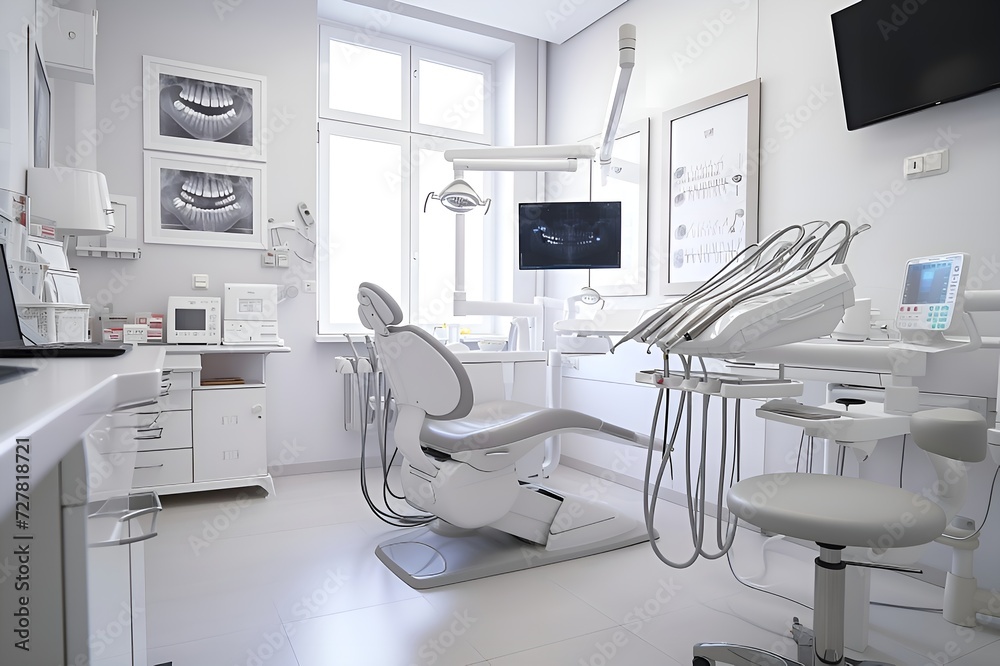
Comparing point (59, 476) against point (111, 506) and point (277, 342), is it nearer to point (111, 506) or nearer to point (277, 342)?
point (111, 506)

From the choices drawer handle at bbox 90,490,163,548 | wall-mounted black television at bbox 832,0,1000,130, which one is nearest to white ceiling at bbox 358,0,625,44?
wall-mounted black television at bbox 832,0,1000,130

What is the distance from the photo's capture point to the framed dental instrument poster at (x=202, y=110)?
12.7ft

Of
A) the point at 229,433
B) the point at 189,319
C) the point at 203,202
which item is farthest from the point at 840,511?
the point at 203,202

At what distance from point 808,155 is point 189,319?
3.53m

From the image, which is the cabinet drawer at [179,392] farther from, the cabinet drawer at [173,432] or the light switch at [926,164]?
the light switch at [926,164]

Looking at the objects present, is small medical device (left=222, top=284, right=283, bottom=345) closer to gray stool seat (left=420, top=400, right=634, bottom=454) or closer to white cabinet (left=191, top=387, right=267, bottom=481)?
white cabinet (left=191, top=387, right=267, bottom=481)

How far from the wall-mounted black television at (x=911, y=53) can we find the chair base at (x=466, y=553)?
216 cm

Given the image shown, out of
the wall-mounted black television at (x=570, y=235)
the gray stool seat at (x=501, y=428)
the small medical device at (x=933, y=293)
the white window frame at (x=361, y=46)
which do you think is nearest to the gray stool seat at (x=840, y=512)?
the small medical device at (x=933, y=293)

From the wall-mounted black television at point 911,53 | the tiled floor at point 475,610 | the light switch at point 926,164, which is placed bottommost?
the tiled floor at point 475,610

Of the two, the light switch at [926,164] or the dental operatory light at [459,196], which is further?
the dental operatory light at [459,196]

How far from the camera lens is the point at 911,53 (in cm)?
243

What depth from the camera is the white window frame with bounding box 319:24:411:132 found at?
4.53 meters

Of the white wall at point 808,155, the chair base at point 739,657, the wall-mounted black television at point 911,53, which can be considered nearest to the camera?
the chair base at point 739,657

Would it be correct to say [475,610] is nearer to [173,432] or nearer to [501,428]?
[501,428]
